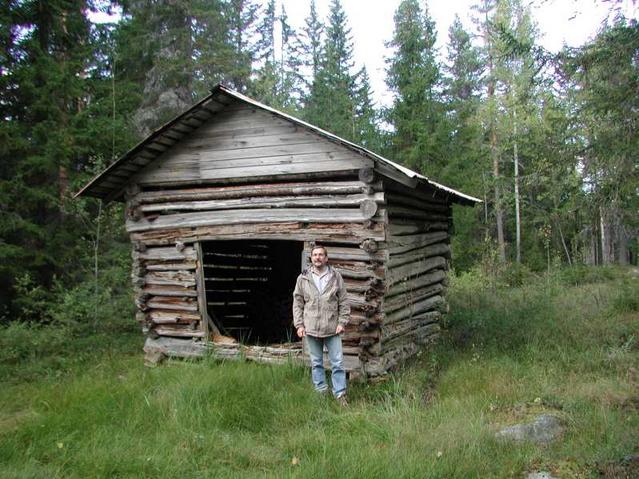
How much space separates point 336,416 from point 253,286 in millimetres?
7529

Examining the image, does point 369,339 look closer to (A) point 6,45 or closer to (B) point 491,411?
(B) point 491,411

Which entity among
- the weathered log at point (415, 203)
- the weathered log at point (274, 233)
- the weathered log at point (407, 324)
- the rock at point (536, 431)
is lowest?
the rock at point (536, 431)

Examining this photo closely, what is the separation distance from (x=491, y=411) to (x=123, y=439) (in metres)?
3.77

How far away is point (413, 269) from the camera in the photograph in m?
8.84

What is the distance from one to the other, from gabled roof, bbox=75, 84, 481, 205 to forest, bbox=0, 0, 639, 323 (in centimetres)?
250

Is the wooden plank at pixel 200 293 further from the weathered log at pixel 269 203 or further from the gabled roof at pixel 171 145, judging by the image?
the gabled roof at pixel 171 145

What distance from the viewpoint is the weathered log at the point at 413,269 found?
25.9 feet

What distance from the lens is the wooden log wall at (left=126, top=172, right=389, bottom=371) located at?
292 inches

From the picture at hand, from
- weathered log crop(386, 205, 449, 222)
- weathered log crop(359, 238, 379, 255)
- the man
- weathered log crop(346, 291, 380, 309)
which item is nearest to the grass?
the man

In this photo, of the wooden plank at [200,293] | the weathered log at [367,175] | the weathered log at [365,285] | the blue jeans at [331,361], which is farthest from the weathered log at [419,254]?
the wooden plank at [200,293]

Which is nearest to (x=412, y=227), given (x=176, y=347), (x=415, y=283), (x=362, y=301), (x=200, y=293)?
(x=415, y=283)

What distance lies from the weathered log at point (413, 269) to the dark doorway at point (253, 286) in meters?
3.75

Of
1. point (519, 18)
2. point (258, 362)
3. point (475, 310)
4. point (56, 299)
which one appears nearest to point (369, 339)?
point (258, 362)

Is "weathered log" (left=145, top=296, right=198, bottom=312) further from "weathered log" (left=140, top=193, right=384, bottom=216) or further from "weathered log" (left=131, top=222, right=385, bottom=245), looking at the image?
"weathered log" (left=140, top=193, right=384, bottom=216)
